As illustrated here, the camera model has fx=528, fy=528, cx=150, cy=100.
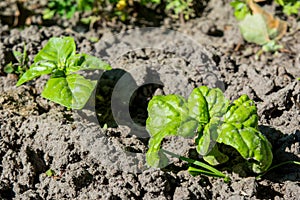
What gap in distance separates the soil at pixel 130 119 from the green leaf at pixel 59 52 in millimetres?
268

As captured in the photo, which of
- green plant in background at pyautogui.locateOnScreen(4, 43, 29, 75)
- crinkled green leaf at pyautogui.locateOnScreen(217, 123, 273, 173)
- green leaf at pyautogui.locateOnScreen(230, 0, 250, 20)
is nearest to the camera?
crinkled green leaf at pyautogui.locateOnScreen(217, 123, 273, 173)

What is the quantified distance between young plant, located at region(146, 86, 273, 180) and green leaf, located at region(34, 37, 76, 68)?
0.56 m

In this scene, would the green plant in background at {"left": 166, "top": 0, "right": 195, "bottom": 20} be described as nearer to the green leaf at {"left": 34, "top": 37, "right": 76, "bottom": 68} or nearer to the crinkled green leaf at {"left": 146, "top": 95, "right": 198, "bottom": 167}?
the green leaf at {"left": 34, "top": 37, "right": 76, "bottom": 68}

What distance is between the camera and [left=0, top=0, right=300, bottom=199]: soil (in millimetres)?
2449

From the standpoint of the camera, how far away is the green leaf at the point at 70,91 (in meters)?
2.50

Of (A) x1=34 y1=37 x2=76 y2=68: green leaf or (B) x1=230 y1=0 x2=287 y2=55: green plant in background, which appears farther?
(B) x1=230 y1=0 x2=287 y2=55: green plant in background

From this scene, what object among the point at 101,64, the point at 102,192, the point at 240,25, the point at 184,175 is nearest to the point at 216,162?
the point at 184,175

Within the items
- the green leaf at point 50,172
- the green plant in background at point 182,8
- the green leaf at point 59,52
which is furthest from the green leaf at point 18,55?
the green plant in background at point 182,8

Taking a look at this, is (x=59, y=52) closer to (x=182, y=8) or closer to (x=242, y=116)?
(x=242, y=116)

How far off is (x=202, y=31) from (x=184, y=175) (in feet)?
4.81

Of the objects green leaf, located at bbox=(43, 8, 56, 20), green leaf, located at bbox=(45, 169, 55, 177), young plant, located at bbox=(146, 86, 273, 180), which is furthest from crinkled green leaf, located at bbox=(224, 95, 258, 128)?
green leaf, located at bbox=(43, 8, 56, 20)

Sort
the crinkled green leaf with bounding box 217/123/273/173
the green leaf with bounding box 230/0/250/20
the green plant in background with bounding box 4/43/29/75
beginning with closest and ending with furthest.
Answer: the crinkled green leaf with bounding box 217/123/273/173
the green plant in background with bounding box 4/43/29/75
the green leaf with bounding box 230/0/250/20

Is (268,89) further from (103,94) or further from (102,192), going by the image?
(102,192)

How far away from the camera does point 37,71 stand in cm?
264
